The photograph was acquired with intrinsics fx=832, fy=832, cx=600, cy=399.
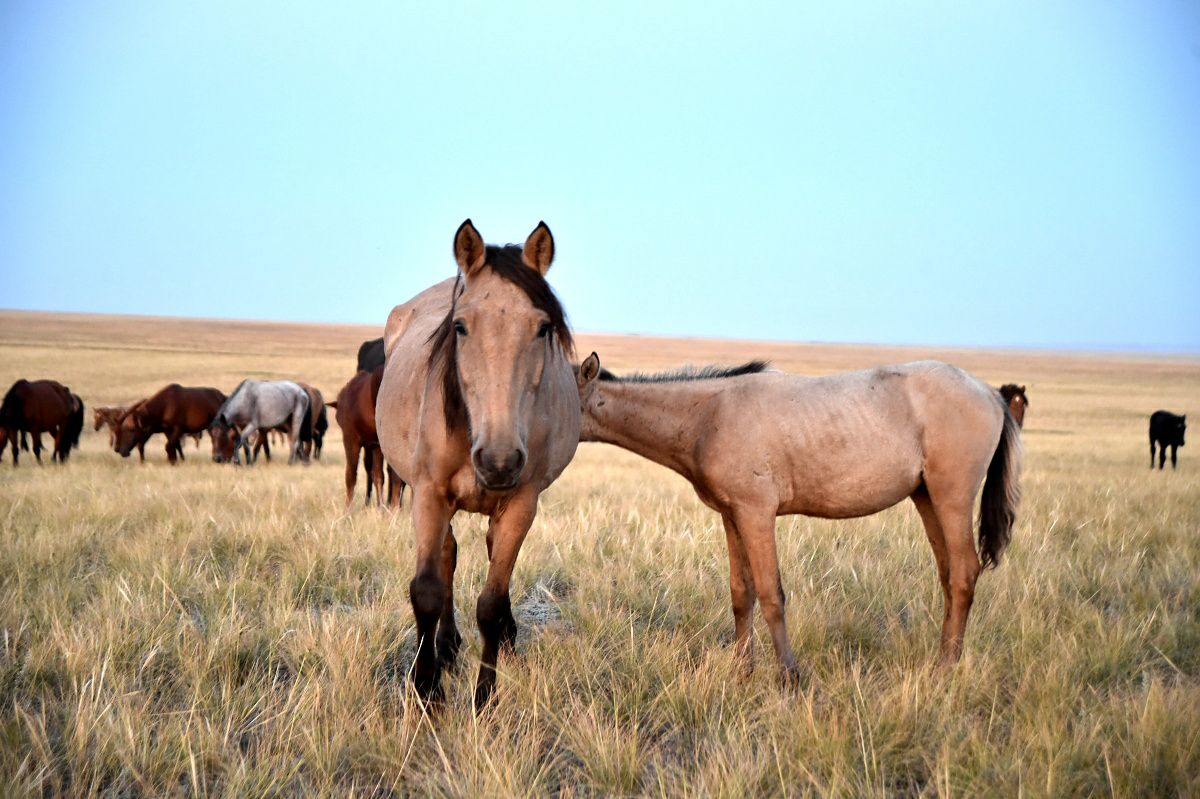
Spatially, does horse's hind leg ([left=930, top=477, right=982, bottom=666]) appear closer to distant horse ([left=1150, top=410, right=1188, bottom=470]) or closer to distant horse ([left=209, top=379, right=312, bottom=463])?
distant horse ([left=1150, top=410, right=1188, bottom=470])

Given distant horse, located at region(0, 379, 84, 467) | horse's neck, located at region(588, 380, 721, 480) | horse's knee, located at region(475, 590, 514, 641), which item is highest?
horse's neck, located at region(588, 380, 721, 480)

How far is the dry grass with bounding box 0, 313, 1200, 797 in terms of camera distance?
10.4 feet

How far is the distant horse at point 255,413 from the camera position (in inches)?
799

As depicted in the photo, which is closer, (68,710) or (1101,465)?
(68,710)

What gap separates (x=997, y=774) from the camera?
3.05m

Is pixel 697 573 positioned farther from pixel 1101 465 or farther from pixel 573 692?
pixel 1101 465

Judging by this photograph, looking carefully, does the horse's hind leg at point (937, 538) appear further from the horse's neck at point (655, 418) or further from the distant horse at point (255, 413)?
the distant horse at point (255, 413)

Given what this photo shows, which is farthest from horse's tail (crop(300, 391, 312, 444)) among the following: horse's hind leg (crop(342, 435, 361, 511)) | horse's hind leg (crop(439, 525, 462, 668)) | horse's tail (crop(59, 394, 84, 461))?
horse's hind leg (crop(439, 525, 462, 668))

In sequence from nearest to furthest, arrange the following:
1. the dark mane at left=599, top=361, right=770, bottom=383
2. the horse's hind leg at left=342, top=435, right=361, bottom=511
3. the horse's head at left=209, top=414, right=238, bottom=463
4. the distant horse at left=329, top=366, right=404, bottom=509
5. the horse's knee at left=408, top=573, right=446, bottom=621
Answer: the horse's knee at left=408, top=573, right=446, bottom=621
the dark mane at left=599, top=361, right=770, bottom=383
the distant horse at left=329, top=366, right=404, bottom=509
the horse's hind leg at left=342, top=435, right=361, bottom=511
the horse's head at left=209, top=414, right=238, bottom=463

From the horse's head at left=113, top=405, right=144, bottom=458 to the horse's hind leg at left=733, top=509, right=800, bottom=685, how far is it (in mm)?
19065

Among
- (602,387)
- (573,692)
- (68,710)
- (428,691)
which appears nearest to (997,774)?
(573,692)

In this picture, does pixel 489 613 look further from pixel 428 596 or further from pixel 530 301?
pixel 530 301

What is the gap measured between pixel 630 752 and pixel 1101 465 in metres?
19.5

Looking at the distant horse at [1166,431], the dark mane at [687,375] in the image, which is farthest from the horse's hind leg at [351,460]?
the distant horse at [1166,431]
